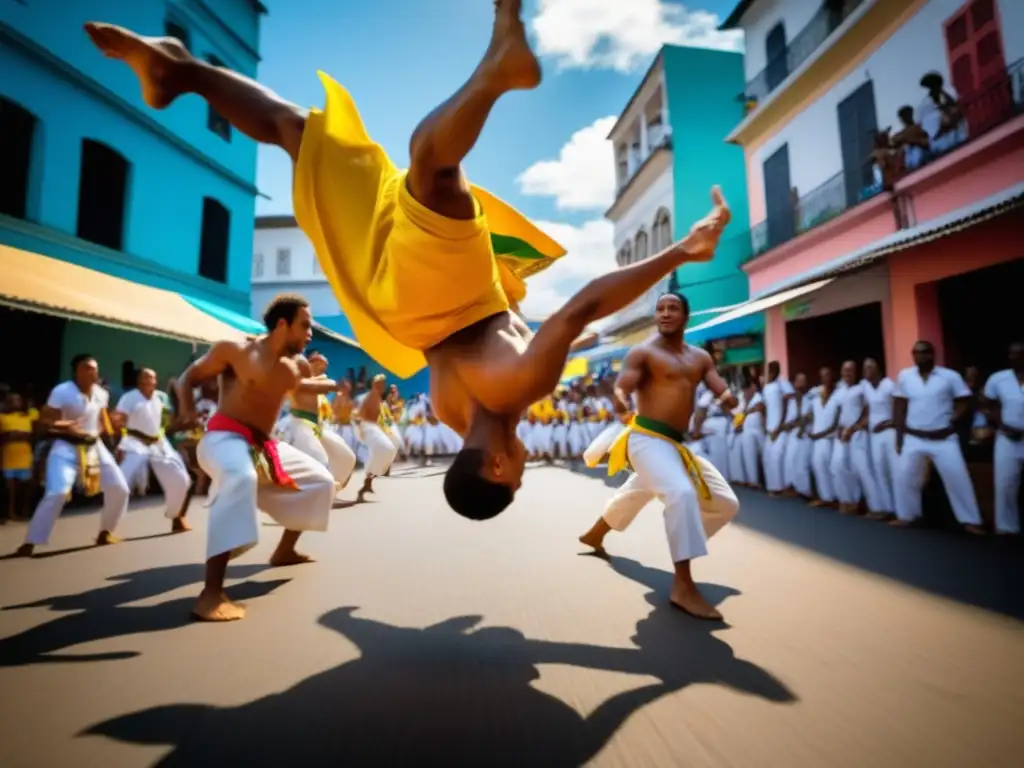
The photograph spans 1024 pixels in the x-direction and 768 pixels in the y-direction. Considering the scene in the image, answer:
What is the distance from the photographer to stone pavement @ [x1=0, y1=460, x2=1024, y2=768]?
1772mm

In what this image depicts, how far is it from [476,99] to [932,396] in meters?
6.03

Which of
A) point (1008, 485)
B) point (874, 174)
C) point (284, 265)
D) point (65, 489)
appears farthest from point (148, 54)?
A: point (284, 265)

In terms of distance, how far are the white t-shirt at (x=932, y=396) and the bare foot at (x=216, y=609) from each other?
6412 millimetres

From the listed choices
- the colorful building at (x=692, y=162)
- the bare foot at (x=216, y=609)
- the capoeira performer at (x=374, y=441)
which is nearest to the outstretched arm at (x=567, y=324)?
the bare foot at (x=216, y=609)

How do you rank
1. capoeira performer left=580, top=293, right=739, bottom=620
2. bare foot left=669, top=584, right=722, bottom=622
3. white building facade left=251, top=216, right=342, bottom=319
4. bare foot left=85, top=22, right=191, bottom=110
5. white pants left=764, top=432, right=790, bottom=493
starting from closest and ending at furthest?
bare foot left=85, top=22, right=191, bottom=110, bare foot left=669, top=584, right=722, bottom=622, capoeira performer left=580, top=293, right=739, bottom=620, white pants left=764, top=432, right=790, bottom=493, white building facade left=251, top=216, right=342, bottom=319

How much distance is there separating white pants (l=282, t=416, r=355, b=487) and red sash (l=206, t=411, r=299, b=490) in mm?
2387

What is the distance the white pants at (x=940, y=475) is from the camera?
5395 mm

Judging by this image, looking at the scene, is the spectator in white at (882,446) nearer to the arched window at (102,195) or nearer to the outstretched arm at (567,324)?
the outstretched arm at (567,324)

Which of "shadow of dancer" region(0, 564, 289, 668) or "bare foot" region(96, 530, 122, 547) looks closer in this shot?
"shadow of dancer" region(0, 564, 289, 668)

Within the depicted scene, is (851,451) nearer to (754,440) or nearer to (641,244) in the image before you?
(754,440)

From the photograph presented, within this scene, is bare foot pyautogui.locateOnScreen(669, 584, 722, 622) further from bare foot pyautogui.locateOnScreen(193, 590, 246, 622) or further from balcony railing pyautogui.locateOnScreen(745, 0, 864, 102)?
balcony railing pyautogui.locateOnScreen(745, 0, 864, 102)

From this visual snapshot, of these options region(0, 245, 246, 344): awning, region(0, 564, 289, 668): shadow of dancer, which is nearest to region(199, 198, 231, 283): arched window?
region(0, 245, 246, 344): awning

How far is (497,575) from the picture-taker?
380 cm

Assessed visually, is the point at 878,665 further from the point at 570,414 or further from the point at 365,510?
the point at 570,414
